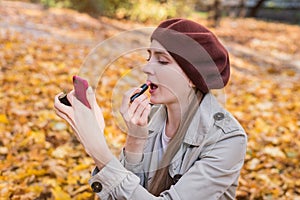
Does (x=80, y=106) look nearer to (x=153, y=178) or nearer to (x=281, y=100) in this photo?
(x=153, y=178)

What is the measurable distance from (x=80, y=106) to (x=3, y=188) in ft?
4.73

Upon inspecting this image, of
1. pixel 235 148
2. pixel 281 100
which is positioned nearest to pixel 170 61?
pixel 235 148

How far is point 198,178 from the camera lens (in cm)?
140

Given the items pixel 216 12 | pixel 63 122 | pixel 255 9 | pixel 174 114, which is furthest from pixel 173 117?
pixel 255 9

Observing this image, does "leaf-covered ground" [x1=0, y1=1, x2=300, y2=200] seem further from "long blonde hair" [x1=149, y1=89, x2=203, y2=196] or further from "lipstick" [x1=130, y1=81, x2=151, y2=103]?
"lipstick" [x1=130, y1=81, x2=151, y2=103]

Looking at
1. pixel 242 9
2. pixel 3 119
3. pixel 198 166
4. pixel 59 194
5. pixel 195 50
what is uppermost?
pixel 195 50

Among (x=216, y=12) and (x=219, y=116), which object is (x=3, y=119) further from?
(x=216, y=12)

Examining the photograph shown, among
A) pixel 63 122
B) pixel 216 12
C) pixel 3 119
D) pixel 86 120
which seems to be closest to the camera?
pixel 86 120

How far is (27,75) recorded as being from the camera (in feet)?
14.7

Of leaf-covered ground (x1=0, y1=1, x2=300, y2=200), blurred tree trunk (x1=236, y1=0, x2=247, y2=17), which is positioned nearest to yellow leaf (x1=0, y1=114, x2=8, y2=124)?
leaf-covered ground (x1=0, y1=1, x2=300, y2=200)

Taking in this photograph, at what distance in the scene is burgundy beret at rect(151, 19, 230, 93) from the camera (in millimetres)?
1313

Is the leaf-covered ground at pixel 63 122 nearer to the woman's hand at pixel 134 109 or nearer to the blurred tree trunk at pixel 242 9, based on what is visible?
the woman's hand at pixel 134 109

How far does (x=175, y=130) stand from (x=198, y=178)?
9.2 inches

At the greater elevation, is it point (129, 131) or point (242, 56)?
point (129, 131)
